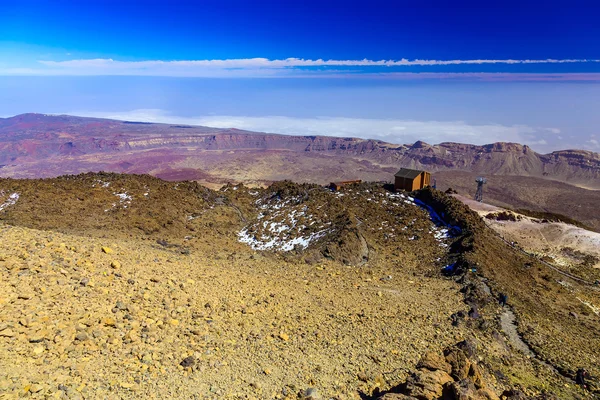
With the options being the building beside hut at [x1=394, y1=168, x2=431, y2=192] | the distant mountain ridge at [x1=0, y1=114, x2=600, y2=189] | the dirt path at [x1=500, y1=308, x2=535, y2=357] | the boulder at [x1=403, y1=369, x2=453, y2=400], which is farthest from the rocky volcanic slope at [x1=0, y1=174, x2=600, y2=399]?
the distant mountain ridge at [x1=0, y1=114, x2=600, y2=189]

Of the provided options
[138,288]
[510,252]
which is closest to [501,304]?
[510,252]

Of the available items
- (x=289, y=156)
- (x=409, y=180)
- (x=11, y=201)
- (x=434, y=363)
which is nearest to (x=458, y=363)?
(x=434, y=363)

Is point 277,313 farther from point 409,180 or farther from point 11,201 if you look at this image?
point 409,180

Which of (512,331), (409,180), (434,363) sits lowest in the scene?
(512,331)

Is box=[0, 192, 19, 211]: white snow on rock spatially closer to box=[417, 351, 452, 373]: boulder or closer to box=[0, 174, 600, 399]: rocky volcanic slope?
box=[0, 174, 600, 399]: rocky volcanic slope

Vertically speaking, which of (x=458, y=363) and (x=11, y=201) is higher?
(x=11, y=201)

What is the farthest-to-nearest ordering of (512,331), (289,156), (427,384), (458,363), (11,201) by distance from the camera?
(289,156)
(11,201)
(512,331)
(458,363)
(427,384)

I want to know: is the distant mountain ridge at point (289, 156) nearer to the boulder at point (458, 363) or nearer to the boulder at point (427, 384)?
the boulder at point (458, 363)
